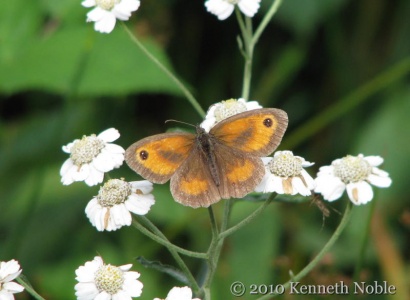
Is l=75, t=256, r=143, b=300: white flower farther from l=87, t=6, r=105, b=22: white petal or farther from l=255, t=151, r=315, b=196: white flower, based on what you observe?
l=87, t=6, r=105, b=22: white petal

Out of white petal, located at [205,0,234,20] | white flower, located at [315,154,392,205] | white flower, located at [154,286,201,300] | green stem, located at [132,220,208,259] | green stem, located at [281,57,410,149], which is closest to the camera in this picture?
white flower, located at [154,286,201,300]

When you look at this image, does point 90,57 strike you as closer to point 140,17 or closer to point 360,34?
point 140,17

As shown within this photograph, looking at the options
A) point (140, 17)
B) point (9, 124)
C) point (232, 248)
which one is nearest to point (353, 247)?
point (232, 248)

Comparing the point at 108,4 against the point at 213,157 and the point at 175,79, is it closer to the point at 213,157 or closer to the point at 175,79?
the point at 175,79

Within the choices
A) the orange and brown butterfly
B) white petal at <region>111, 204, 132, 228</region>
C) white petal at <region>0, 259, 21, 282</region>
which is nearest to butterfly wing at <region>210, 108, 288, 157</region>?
the orange and brown butterfly

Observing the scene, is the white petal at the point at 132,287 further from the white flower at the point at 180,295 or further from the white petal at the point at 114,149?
the white petal at the point at 114,149

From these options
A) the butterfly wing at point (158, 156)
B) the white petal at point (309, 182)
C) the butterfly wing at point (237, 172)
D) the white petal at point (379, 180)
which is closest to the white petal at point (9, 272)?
the butterfly wing at point (158, 156)
